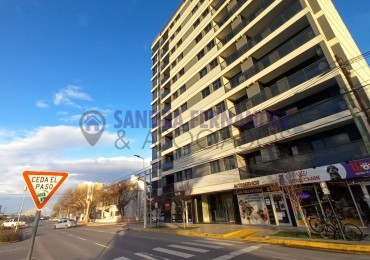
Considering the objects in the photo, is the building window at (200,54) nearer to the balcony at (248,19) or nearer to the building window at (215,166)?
the balcony at (248,19)

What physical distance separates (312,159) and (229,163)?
9203 millimetres

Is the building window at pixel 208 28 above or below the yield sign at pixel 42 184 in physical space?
above

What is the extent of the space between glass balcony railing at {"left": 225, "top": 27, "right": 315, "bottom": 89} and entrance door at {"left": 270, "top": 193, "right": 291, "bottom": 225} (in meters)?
12.3

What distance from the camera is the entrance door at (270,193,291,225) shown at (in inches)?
766

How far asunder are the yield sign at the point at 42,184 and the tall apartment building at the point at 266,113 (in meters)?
14.0

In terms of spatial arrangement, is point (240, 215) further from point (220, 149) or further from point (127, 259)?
point (127, 259)

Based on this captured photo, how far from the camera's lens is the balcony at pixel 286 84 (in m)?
17.6

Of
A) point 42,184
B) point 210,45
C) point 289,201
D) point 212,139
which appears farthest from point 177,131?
point 42,184

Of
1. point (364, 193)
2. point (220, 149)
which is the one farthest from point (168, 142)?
point (364, 193)

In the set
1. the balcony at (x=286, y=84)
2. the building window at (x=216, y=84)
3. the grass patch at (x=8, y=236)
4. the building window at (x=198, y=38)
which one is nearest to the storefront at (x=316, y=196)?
the balcony at (x=286, y=84)

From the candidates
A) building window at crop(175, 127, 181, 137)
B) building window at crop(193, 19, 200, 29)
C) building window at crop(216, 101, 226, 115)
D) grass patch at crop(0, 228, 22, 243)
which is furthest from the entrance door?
building window at crop(193, 19, 200, 29)

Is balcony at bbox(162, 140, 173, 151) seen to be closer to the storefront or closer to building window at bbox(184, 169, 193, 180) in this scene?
building window at bbox(184, 169, 193, 180)

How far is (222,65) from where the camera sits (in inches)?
1124

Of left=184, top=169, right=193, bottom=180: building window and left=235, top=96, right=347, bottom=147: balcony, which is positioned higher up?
left=235, top=96, right=347, bottom=147: balcony
